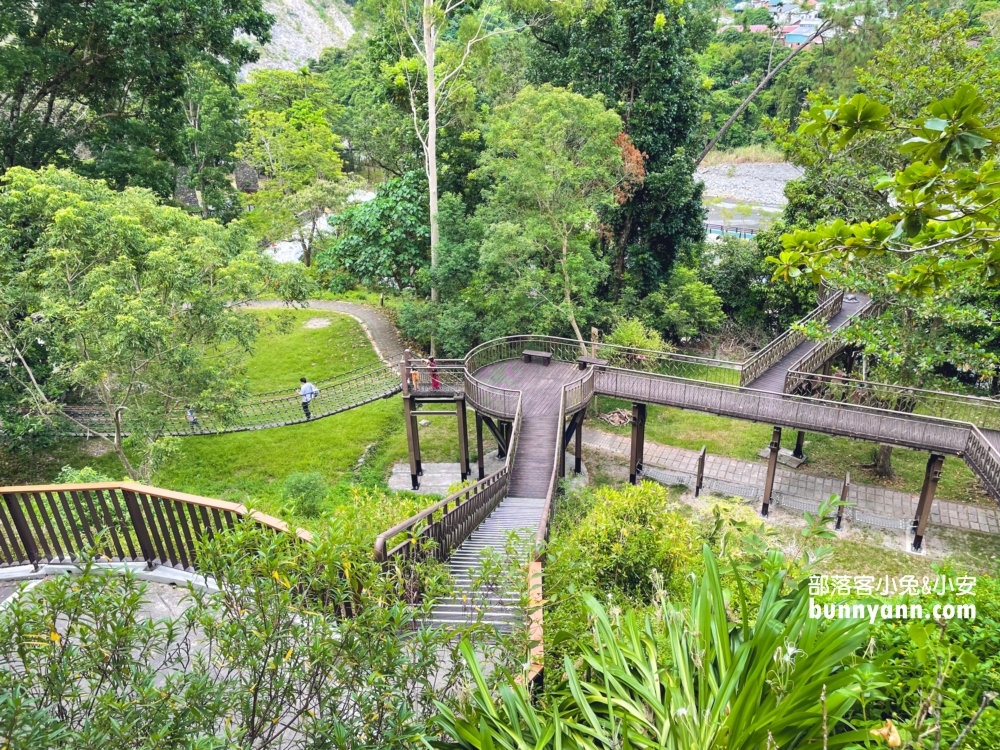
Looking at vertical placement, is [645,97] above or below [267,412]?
above

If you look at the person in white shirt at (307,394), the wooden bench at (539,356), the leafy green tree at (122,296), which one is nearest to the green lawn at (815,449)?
the wooden bench at (539,356)

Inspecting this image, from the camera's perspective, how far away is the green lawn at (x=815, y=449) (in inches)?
589

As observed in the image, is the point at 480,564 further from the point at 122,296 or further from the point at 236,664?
the point at 122,296

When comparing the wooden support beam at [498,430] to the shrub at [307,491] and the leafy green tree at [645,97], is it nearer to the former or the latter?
the shrub at [307,491]

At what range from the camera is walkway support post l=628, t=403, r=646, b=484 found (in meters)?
14.5

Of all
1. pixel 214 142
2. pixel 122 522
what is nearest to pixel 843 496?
pixel 122 522

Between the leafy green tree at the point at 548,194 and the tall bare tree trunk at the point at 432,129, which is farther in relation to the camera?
the tall bare tree trunk at the point at 432,129

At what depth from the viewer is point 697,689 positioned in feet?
13.1

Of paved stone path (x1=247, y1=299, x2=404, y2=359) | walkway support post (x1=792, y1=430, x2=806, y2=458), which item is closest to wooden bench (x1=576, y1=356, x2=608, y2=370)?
walkway support post (x1=792, y1=430, x2=806, y2=458)

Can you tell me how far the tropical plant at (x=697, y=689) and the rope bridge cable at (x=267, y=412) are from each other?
1036 centimetres

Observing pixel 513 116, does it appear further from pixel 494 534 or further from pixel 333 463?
pixel 494 534

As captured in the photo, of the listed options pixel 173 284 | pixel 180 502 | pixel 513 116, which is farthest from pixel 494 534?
pixel 513 116

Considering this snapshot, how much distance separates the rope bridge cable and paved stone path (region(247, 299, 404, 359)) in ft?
9.01

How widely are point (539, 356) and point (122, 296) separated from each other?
349 inches
